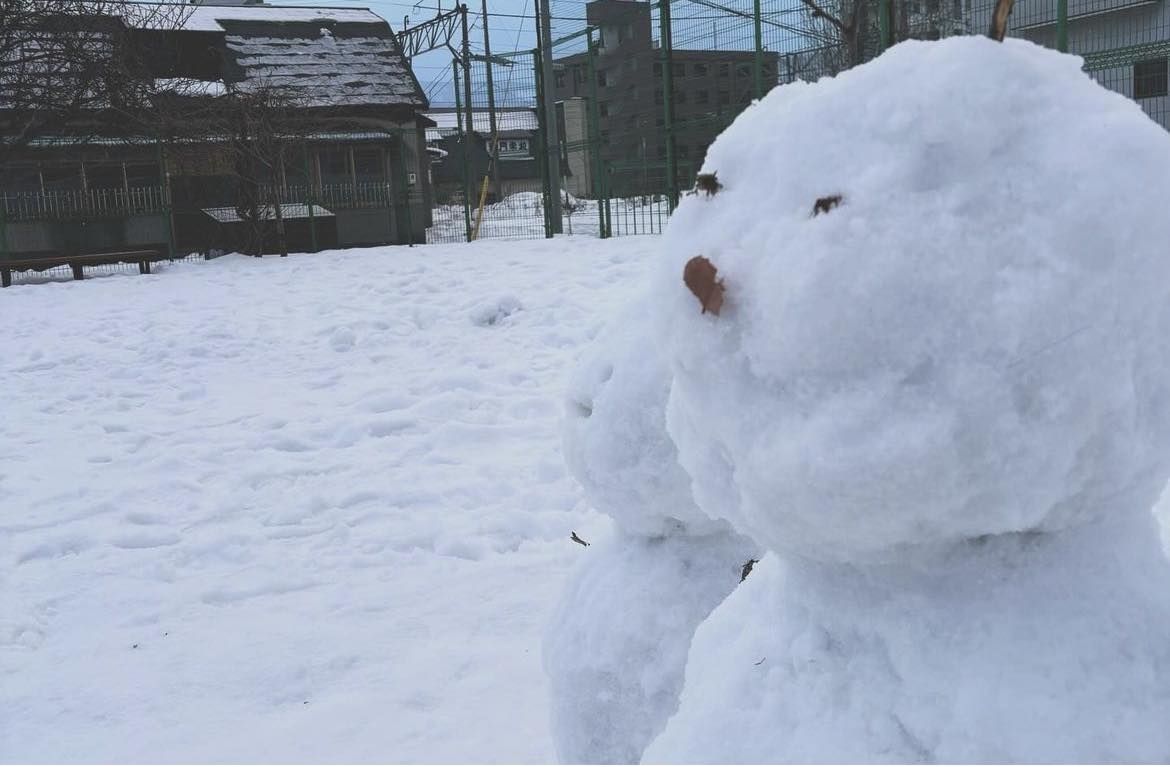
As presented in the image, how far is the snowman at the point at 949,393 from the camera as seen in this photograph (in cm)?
105

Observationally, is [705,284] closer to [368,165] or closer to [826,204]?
[826,204]

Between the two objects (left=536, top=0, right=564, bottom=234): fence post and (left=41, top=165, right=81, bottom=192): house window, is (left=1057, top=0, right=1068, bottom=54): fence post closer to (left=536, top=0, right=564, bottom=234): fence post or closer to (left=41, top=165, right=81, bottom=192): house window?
(left=536, top=0, right=564, bottom=234): fence post

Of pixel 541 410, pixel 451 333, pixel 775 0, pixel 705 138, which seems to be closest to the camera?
pixel 541 410

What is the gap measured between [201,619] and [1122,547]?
10.6 ft

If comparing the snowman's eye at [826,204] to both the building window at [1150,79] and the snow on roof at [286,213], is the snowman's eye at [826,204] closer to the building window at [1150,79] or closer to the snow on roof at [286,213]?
the building window at [1150,79]

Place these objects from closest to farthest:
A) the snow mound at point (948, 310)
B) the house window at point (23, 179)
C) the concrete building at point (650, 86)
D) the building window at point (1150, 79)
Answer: the snow mound at point (948, 310) → the building window at point (1150, 79) → the concrete building at point (650, 86) → the house window at point (23, 179)

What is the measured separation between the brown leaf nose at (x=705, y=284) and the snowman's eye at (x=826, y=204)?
134 mm

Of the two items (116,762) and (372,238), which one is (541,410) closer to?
(116,762)

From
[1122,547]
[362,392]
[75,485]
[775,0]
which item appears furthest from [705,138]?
[1122,547]

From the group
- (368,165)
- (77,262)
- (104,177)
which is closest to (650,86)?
(77,262)

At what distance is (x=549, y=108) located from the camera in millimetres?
15133

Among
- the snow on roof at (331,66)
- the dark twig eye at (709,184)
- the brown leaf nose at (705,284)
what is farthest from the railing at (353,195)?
the brown leaf nose at (705,284)

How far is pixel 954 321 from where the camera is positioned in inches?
41.4

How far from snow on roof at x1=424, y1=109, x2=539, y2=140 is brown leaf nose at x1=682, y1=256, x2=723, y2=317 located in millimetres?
17977
